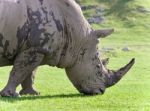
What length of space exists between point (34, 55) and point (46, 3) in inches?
66.5

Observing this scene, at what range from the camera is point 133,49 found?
190ft

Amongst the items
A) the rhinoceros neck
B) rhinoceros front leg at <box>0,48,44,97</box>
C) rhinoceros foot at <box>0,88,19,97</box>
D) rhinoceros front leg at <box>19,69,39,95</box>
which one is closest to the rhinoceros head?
the rhinoceros neck

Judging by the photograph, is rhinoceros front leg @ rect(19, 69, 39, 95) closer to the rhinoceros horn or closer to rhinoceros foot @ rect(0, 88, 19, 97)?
rhinoceros foot @ rect(0, 88, 19, 97)

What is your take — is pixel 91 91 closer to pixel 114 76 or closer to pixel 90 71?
pixel 90 71

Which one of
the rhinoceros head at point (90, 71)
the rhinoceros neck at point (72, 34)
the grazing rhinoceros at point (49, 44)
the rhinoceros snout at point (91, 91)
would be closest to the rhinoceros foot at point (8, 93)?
the grazing rhinoceros at point (49, 44)

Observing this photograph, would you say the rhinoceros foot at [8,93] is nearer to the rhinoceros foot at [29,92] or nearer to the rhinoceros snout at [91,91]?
the rhinoceros foot at [29,92]

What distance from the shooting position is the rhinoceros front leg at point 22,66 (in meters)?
17.2

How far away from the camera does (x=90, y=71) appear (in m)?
18.3

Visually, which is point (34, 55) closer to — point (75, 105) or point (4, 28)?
point (4, 28)

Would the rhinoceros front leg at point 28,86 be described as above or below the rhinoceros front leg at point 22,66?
below

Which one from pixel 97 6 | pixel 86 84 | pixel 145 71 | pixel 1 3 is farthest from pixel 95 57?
pixel 97 6

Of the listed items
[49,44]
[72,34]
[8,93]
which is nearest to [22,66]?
[8,93]

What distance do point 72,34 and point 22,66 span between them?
6.55ft

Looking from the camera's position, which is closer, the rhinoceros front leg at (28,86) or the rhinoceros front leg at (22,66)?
the rhinoceros front leg at (22,66)
